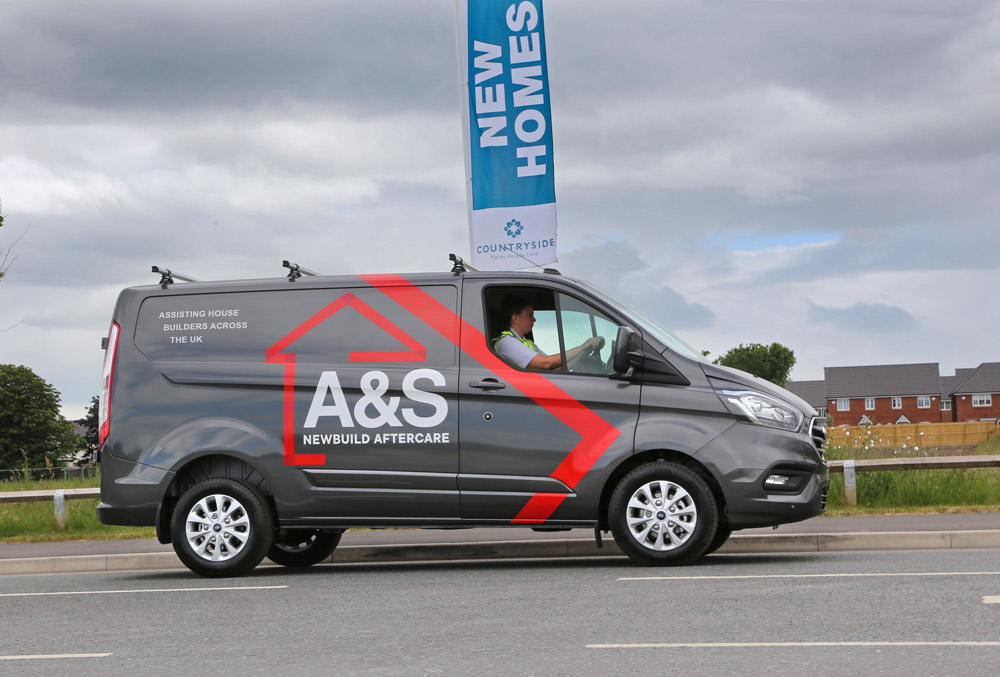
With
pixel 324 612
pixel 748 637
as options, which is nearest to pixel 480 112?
pixel 324 612

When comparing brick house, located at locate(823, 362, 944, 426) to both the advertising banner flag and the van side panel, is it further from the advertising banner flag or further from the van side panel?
the van side panel

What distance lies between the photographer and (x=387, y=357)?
9242 millimetres

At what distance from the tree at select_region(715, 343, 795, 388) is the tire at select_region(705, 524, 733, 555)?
4333 inches

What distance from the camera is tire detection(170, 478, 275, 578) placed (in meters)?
9.30

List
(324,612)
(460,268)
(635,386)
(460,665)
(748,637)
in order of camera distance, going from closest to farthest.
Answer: (460,665) < (748,637) < (324,612) < (635,386) < (460,268)

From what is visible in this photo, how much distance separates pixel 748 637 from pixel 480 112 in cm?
1009

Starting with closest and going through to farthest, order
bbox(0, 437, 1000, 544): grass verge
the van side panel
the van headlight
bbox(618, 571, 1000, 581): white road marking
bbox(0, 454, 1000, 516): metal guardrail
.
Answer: bbox(618, 571, 1000, 581): white road marking, the van headlight, the van side panel, bbox(0, 437, 1000, 544): grass verge, bbox(0, 454, 1000, 516): metal guardrail

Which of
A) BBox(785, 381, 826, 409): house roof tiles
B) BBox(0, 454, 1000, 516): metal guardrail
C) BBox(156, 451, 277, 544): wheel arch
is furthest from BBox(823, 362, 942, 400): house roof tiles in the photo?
BBox(156, 451, 277, 544): wheel arch

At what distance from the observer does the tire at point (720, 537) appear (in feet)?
30.5

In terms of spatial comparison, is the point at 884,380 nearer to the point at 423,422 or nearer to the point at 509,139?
the point at 509,139

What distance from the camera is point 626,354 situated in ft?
28.8

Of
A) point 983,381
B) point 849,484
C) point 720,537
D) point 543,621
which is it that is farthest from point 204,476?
point 983,381

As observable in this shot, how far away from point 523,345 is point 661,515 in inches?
66.5

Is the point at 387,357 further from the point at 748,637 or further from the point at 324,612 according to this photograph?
the point at 748,637
